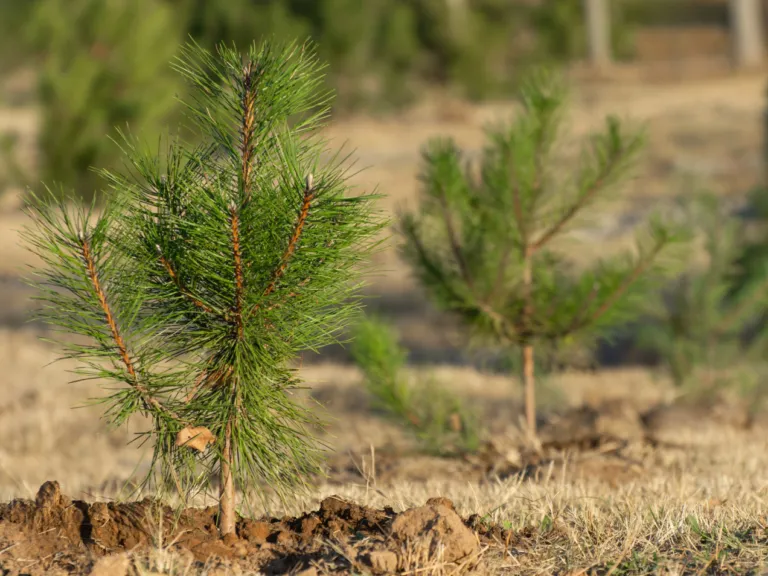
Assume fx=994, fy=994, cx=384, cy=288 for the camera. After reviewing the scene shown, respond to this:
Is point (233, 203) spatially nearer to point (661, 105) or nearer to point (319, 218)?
point (319, 218)

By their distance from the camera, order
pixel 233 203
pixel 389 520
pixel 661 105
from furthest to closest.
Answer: pixel 661 105 → pixel 389 520 → pixel 233 203

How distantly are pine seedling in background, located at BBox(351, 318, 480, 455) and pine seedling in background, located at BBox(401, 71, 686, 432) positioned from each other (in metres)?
0.41

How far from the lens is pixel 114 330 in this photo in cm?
291

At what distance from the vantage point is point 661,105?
26109 millimetres

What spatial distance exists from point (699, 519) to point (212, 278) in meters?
1.72

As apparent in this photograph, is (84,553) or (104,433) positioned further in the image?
(104,433)

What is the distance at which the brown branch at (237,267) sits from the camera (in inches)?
111

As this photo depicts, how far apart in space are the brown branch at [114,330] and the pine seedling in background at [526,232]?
256 centimetres

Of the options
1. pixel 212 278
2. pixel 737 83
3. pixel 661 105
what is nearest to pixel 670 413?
pixel 212 278

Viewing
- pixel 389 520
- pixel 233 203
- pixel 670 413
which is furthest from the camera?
pixel 670 413

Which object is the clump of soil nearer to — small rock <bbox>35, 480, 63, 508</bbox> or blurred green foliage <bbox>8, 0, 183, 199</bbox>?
small rock <bbox>35, 480, 63, 508</bbox>

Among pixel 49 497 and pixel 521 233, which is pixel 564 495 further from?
pixel 521 233

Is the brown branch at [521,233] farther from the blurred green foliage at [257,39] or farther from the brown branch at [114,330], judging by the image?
the blurred green foliage at [257,39]

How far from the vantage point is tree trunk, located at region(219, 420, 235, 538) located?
298cm
